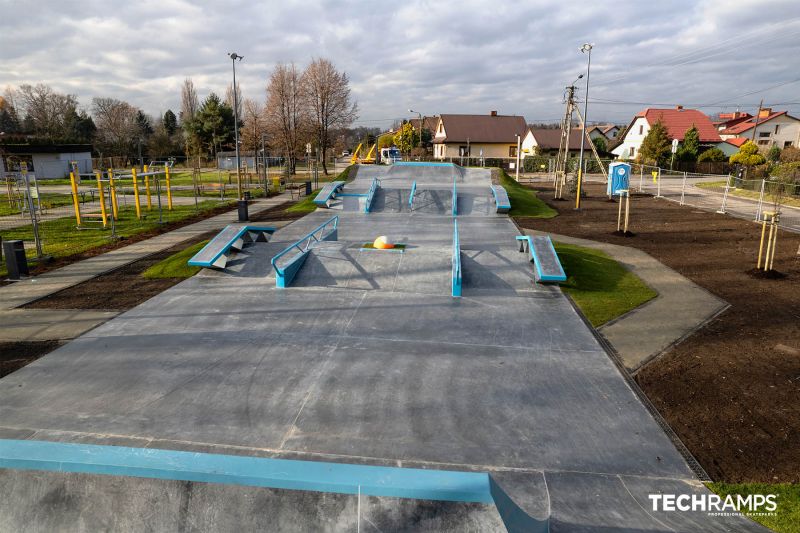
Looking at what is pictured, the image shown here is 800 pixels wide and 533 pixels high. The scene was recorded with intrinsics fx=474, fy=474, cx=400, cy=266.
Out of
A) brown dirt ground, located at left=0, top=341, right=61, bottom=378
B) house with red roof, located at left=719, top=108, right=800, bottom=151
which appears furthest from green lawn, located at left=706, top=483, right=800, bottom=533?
house with red roof, located at left=719, top=108, right=800, bottom=151

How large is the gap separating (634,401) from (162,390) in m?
7.05

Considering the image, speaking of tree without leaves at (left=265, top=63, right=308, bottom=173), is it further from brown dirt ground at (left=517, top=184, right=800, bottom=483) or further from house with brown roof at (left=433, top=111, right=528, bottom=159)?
brown dirt ground at (left=517, top=184, right=800, bottom=483)

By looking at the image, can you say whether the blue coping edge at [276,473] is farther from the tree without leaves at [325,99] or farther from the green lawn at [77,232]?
the tree without leaves at [325,99]

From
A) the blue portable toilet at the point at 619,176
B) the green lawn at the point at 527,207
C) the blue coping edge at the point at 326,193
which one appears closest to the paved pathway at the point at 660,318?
the green lawn at the point at 527,207

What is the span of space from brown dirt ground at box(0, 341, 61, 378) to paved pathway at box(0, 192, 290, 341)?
0.28 meters

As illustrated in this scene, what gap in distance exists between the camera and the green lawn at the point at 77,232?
16.9m

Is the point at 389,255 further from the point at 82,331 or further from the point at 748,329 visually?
the point at 748,329

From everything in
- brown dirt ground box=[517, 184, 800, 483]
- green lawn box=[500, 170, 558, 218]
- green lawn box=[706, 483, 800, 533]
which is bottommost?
green lawn box=[706, 483, 800, 533]

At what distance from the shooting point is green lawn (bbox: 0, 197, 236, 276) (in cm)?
1694

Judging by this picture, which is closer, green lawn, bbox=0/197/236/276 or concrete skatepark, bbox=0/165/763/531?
concrete skatepark, bbox=0/165/763/531

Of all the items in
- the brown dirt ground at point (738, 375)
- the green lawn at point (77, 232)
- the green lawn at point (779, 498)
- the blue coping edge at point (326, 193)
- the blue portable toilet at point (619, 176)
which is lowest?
the green lawn at point (779, 498)

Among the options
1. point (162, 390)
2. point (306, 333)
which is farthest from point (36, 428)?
point (306, 333)

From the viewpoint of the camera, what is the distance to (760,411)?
676 centimetres

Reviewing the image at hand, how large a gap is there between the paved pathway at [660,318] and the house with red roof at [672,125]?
58.1m
